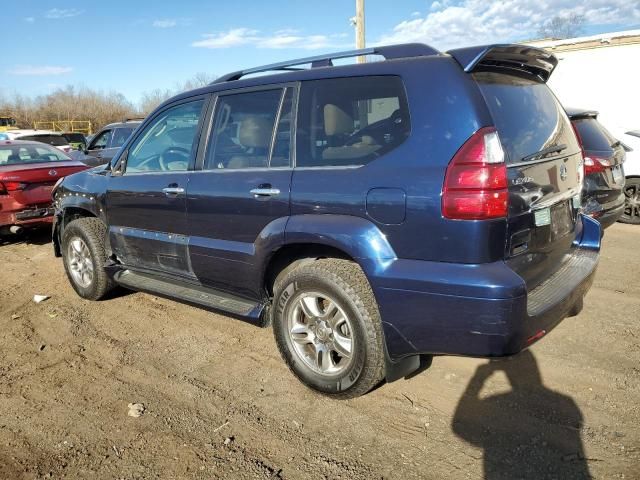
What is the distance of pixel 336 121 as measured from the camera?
308 centimetres

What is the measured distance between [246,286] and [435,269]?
1.47 m

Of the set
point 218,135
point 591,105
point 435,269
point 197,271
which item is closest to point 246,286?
point 197,271

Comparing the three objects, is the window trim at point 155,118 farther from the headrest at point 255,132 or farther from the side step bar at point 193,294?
the side step bar at point 193,294

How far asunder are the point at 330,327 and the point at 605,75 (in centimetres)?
1314

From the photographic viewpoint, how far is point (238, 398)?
321 cm

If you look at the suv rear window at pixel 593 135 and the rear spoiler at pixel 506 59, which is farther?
the suv rear window at pixel 593 135

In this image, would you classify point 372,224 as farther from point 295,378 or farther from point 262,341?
point 262,341

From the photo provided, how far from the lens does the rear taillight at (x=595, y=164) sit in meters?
5.84

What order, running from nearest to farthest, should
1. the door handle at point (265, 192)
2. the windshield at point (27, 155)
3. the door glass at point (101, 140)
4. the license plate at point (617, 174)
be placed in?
the door handle at point (265, 192)
the license plate at point (617, 174)
the windshield at point (27, 155)
the door glass at point (101, 140)

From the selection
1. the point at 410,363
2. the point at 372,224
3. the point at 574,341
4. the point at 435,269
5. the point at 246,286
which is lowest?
the point at 574,341

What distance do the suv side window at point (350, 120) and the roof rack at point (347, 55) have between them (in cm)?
25

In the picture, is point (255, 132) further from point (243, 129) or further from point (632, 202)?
point (632, 202)

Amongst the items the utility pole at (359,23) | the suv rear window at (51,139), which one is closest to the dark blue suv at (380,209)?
the utility pole at (359,23)

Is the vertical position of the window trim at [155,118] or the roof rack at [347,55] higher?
the roof rack at [347,55]
